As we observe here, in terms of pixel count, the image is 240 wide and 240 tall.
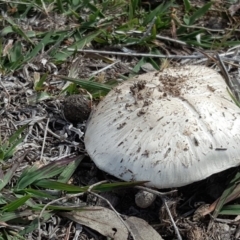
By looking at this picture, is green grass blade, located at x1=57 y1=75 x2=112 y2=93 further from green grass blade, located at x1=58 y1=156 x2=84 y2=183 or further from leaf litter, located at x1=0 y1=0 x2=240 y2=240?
green grass blade, located at x1=58 y1=156 x2=84 y2=183

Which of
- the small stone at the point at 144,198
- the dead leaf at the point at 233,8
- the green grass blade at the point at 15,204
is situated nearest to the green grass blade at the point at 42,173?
the green grass blade at the point at 15,204

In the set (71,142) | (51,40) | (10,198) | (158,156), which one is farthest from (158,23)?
(10,198)

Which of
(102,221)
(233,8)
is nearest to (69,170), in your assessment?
(102,221)

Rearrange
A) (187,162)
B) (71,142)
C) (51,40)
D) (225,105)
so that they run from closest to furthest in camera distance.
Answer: (187,162)
(225,105)
(71,142)
(51,40)

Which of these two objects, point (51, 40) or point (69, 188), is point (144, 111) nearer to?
point (69, 188)

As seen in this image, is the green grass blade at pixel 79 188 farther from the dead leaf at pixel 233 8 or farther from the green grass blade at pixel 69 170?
the dead leaf at pixel 233 8

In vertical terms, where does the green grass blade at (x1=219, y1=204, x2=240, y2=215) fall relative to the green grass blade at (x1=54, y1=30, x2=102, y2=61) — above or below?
below

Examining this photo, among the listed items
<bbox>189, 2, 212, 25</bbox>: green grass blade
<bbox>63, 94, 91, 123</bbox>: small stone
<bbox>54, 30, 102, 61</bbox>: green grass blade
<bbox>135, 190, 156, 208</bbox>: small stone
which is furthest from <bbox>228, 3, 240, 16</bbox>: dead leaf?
<bbox>135, 190, 156, 208</bbox>: small stone

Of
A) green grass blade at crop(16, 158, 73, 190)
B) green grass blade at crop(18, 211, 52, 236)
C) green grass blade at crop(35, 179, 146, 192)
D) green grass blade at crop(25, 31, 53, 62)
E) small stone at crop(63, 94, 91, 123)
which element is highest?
green grass blade at crop(25, 31, 53, 62)
